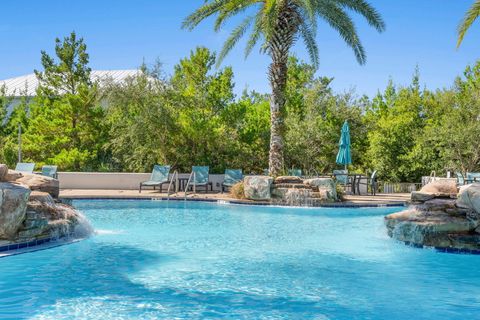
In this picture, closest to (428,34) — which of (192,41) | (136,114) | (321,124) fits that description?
(321,124)

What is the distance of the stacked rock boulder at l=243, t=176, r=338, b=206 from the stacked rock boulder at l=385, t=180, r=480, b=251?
17.4 ft

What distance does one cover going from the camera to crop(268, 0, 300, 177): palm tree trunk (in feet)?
51.1

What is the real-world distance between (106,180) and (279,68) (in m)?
8.35

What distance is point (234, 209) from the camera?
13727 millimetres

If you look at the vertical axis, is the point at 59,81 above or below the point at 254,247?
above

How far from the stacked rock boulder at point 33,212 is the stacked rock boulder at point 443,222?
6.07 meters

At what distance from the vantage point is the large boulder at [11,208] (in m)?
7.43

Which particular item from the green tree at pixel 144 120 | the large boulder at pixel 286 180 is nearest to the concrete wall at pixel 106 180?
the green tree at pixel 144 120

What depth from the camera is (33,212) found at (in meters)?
8.02

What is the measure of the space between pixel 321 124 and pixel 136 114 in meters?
7.99

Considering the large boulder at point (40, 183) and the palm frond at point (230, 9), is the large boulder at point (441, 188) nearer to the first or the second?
the large boulder at point (40, 183)

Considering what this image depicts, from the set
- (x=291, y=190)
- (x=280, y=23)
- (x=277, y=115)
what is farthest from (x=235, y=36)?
(x=291, y=190)

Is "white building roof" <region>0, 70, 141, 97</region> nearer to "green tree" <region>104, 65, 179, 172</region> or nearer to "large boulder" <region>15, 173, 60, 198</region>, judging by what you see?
"green tree" <region>104, 65, 179, 172</region>

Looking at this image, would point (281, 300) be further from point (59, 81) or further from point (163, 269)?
point (59, 81)
